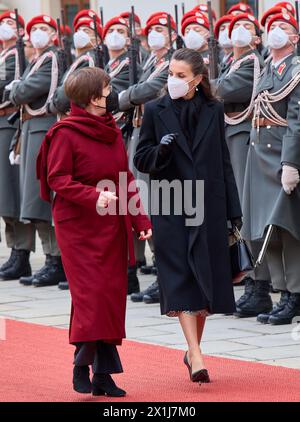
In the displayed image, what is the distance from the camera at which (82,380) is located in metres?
6.75

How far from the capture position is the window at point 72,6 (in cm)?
2012

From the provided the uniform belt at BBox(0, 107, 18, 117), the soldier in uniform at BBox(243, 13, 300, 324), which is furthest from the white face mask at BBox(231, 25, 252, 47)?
the uniform belt at BBox(0, 107, 18, 117)

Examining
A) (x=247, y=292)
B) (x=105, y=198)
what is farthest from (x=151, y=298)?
(x=105, y=198)

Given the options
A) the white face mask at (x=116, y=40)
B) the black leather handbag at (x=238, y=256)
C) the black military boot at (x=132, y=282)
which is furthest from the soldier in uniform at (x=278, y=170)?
the white face mask at (x=116, y=40)

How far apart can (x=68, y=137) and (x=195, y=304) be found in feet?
3.53

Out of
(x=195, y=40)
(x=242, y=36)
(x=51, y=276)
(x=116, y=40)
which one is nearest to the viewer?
(x=242, y=36)

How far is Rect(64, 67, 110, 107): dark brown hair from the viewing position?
677 centimetres

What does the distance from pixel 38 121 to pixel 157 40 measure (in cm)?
141

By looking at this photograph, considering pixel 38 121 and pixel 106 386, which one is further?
pixel 38 121

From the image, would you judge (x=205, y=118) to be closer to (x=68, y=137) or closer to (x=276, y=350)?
(x=68, y=137)

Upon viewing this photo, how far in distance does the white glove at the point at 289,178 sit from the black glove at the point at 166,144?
1.70m

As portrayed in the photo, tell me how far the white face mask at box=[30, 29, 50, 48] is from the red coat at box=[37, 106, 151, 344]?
493 centimetres

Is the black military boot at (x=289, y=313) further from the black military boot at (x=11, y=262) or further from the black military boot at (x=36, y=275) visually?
Result: the black military boot at (x=11, y=262)

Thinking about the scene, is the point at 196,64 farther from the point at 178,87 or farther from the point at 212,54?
the point at 212,54
